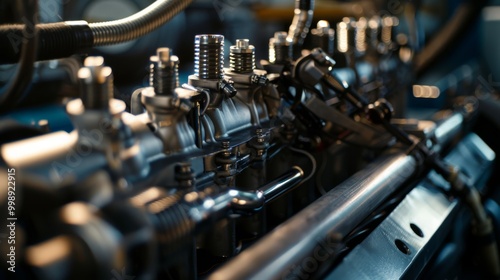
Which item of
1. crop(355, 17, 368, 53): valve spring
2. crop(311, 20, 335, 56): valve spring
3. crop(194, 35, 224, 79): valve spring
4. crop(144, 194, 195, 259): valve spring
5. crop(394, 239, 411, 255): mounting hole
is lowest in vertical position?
crop(394, 239, 411, 255): mounting hole

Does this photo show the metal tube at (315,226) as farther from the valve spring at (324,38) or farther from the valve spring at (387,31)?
the valve spring at (387,31)

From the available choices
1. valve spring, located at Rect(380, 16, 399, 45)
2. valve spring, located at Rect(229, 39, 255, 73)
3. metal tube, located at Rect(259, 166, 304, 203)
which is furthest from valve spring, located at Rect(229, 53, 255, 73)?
valve spring, located at Rect(380, 16, 399, 45)

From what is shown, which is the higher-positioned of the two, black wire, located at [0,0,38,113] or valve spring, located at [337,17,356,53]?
black wire, located at [0,0,38,113]

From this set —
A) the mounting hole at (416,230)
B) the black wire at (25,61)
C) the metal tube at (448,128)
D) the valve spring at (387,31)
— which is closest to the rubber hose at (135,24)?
the black wire at (25,61)

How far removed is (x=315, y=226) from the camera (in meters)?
0.92

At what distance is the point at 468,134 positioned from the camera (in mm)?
2213

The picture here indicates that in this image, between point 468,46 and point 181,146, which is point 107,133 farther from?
point 468,46

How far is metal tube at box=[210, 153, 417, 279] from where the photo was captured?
0.78m


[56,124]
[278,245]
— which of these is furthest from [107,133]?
[56,124]

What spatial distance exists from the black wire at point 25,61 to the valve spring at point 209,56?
0.98 feet

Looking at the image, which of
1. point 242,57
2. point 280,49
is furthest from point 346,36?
point 242,57

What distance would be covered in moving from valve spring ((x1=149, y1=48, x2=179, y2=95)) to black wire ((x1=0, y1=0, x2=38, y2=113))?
217 millimetres

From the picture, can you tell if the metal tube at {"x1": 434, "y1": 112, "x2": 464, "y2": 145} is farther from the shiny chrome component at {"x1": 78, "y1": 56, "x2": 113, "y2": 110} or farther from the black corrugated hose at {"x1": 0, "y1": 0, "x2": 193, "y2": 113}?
the shiny chrome component at {"x1": 78, "y1": 56, "x2": 113, "y2": 110}

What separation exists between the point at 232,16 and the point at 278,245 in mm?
3474
